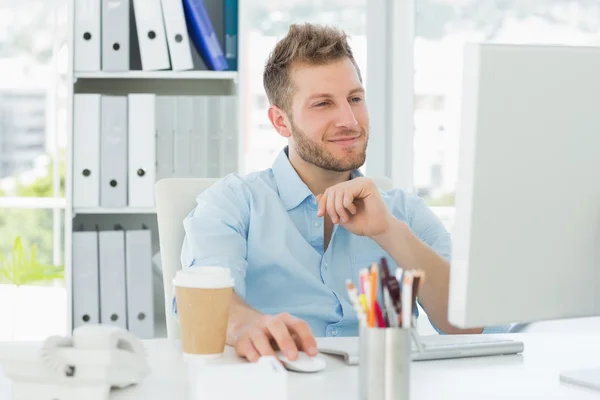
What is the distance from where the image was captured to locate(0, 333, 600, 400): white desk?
Result: 3.51 ft

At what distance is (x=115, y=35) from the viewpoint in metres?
2.94

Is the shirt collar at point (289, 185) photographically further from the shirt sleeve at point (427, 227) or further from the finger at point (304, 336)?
the finger at point (304, 336)

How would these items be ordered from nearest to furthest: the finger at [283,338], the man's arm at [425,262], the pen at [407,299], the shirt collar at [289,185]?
the pen at [407,299], the finger at [283,338], the man's arm at [425,262], the shirt collar at [289,185]

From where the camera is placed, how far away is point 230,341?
4.39ft

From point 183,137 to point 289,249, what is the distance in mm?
1278

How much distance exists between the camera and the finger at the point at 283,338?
1.17m

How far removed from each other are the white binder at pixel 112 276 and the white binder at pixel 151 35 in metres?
0.58

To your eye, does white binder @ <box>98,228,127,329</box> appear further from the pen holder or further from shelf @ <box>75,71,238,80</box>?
the pen holder

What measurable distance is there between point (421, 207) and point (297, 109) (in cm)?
35

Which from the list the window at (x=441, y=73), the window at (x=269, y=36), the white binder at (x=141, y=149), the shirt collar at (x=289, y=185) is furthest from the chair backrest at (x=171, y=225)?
the window at (x=441, y=73)

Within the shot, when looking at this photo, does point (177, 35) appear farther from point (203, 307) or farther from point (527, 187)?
point (527, 187)

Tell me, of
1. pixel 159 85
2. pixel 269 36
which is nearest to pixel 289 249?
pixel 159 85

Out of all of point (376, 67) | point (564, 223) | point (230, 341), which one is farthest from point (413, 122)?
point (564, 223)

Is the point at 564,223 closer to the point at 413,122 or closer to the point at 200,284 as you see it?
the point at 200,284
